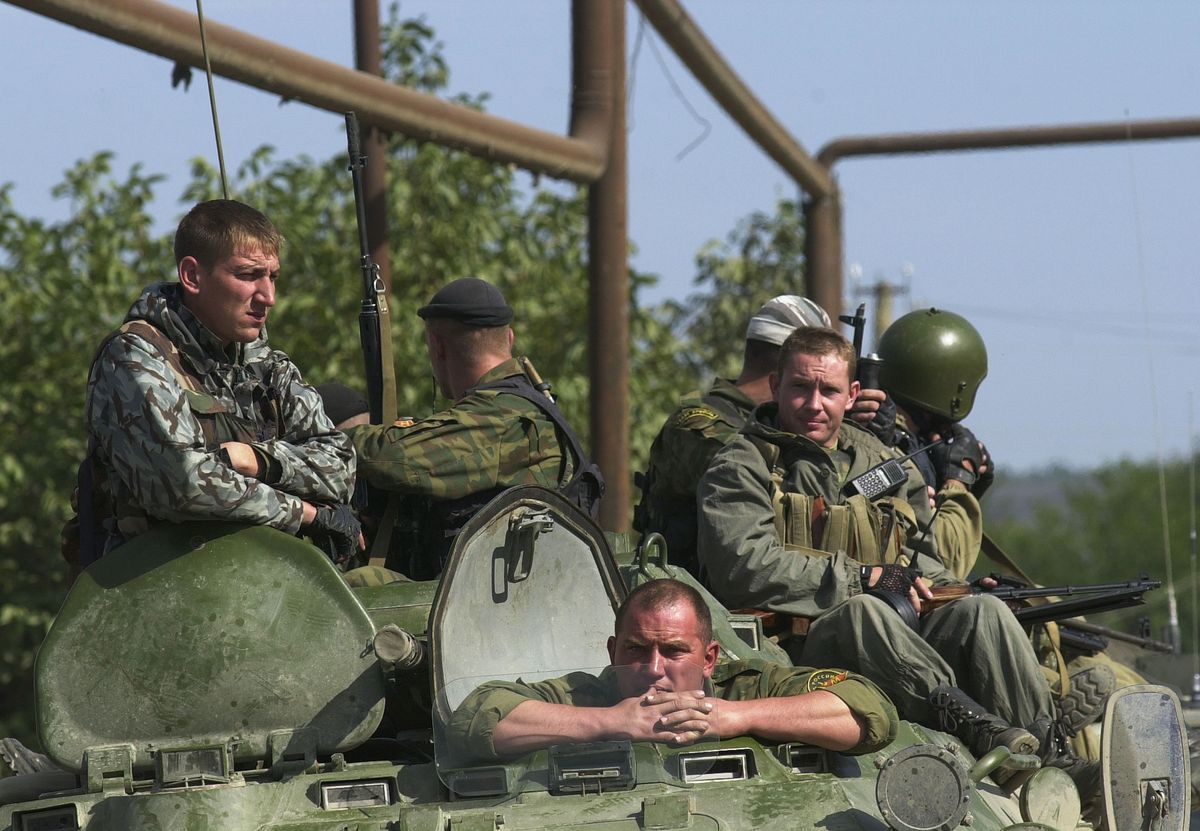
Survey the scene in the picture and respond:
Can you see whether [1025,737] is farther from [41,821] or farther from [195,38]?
[195,38]

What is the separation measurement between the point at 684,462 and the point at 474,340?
3.53 ft

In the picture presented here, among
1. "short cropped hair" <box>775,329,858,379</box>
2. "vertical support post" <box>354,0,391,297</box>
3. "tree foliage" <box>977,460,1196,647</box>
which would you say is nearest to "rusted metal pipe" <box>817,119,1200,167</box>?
"vertical support post" <box>354,0,391,297</box>

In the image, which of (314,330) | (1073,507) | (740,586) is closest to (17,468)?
(314,330)

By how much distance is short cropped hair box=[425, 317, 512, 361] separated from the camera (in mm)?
7047

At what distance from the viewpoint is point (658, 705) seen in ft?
16.9

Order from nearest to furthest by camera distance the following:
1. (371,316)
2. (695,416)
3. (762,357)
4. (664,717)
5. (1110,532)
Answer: (664,717) < (371,316) < (695,416) < (762,357) < (1110,532)

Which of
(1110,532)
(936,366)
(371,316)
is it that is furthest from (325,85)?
(1110,532)

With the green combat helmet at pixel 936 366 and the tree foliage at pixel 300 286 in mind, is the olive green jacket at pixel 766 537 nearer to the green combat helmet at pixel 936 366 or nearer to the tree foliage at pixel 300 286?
the green combat helmet at pixel 936 366

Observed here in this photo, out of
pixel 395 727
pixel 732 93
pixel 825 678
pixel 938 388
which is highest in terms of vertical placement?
pixel 732 93

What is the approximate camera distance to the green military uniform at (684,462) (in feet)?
25.1

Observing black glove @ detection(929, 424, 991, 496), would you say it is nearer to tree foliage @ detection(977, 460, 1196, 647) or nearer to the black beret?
the black beret

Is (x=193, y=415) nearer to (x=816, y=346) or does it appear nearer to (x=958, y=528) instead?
(x=816, y=346)

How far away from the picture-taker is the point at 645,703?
5.14 metres

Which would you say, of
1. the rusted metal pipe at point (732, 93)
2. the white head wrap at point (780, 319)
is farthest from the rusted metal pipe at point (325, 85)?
the white head wrap at point (780, 319)
